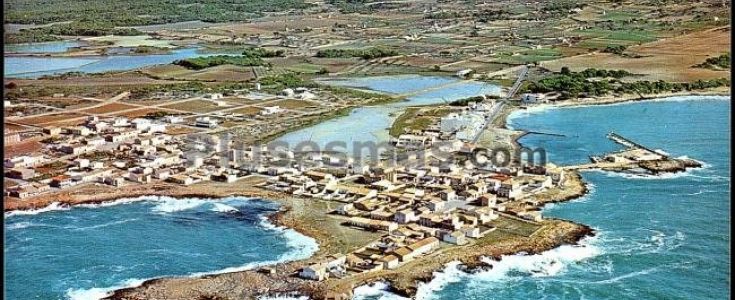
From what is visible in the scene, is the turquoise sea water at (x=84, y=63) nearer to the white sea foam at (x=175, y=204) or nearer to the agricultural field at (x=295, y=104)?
the agricultural field at (x=295, y=104)

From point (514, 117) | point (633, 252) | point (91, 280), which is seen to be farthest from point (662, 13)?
point (91, 280)

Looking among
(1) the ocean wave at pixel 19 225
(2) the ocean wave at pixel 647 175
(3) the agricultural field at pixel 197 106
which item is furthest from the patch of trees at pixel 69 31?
(2) the ocean wave at pixel 647 175

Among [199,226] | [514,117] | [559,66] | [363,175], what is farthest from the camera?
[559,66]

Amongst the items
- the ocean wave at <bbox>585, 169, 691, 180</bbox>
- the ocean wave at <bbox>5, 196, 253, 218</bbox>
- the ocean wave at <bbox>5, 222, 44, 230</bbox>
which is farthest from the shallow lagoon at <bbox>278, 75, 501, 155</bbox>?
the ocean wave at <bbox>5, 222, 44, 230</bbox>

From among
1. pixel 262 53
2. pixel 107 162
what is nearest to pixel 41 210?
pixel 107 162

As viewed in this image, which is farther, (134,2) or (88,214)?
(134,2)

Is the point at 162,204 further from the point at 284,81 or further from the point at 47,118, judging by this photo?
the point at 284,81

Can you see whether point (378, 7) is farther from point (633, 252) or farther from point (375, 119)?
point (633, 252)

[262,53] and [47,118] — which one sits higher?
[262,53]
